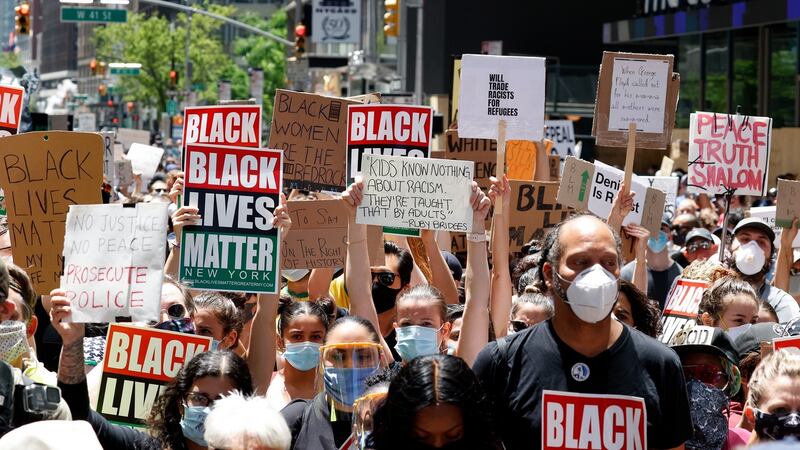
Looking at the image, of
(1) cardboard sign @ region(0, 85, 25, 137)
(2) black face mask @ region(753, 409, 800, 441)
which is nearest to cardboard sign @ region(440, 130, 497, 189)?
(1) cardboard sign @ region(0, 85, 25, 137)

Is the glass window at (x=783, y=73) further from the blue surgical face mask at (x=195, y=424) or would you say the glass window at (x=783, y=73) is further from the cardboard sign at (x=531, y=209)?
the blue surgical face mask at (x=195, y=424)

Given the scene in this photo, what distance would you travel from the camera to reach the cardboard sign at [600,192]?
8719mm

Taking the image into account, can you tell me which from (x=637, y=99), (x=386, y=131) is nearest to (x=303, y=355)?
(x=386, y=131)

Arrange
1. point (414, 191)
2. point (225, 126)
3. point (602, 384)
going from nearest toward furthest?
point (602, 384) < point (414, 191) < point (225, 126)

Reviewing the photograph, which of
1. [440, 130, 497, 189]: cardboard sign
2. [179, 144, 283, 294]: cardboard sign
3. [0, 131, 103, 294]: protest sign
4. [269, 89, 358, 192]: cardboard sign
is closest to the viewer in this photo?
[179, 144, 283, 294]: cardboard sign

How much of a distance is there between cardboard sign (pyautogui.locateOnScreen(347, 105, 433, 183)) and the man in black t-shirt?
364cm

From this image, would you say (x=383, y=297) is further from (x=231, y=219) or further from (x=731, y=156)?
(x=731, y=156)

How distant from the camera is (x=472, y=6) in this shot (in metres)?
41.8

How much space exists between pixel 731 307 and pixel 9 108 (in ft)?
15.6

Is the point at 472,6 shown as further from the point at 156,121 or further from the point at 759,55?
the point at 156,121

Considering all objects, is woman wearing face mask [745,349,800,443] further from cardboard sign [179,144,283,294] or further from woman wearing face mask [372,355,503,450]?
cardboard sign [179,144,283,294]

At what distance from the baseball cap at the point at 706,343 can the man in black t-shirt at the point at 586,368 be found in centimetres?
103

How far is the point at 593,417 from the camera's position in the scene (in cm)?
418

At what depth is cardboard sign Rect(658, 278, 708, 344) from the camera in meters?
7.41
